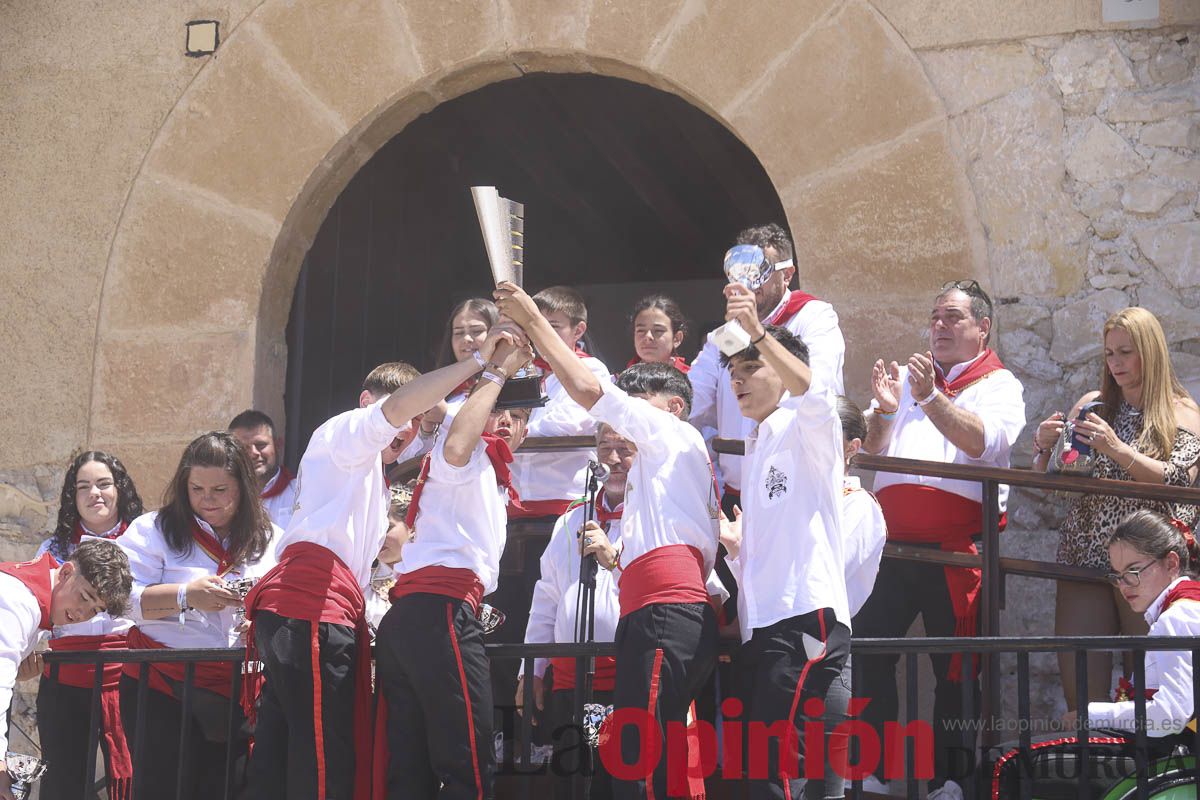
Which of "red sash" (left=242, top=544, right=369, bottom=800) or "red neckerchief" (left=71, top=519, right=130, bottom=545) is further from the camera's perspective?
"red neckerchief" (left=71, top=519, right=130, bottom=545)

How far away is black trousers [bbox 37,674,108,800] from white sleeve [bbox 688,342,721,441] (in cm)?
225

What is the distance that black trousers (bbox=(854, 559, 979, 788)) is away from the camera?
4.78 m

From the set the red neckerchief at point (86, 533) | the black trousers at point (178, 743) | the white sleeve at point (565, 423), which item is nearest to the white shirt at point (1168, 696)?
the white sleeve at point (565, 423)

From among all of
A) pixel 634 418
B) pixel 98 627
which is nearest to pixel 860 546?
pixel 634 418

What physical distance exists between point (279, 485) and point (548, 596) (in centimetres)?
138

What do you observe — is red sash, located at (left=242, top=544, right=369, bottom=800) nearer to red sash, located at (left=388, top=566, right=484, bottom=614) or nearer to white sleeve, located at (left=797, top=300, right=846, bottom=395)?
red sash, located at (left=388, top=566, right=484, bottom=614)

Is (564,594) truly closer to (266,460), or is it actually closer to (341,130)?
(266,460)

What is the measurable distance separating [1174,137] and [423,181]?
4548 millimetres

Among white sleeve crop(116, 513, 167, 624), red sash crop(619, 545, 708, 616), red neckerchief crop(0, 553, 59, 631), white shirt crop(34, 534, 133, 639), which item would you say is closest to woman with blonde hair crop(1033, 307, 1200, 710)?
red sash crop(619, 545, 708, 616)

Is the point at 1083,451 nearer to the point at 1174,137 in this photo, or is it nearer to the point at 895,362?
the point at 895,362

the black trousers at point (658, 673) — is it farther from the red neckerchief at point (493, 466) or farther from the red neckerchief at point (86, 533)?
the red neckerchief at point (86, 533)

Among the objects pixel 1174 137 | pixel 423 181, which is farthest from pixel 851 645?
pixel 423 181

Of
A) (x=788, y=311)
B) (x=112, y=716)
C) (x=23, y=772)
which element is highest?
(x=788, y=311)

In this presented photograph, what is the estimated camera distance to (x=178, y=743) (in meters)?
4.70
